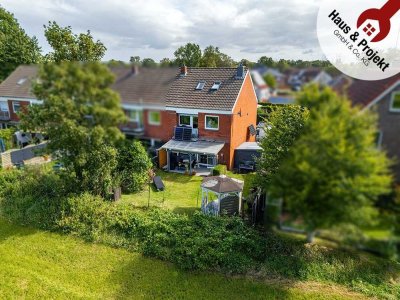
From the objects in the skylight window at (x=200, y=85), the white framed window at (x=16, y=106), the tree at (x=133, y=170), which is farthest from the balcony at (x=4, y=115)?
the skylight window at (x=200, y=85)

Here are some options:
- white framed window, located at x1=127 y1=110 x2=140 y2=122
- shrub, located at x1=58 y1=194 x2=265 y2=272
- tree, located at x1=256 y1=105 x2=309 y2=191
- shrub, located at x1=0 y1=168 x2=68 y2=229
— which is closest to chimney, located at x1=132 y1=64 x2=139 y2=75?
white framed window, located at x1=127 y1=110 x2=140 y2=122

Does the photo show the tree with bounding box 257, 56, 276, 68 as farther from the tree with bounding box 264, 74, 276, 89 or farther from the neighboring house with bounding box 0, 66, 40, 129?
the neighboring house with bounding box 0, 66, 40, 129

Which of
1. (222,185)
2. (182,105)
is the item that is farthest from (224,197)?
(182,105)

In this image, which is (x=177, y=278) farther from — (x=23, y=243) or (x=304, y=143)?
(x=304, y=143)

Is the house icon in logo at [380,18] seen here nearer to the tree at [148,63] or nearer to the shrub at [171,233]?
the tree at [148,63]

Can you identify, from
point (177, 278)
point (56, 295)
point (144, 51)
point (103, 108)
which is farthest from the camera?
point (177, 278)

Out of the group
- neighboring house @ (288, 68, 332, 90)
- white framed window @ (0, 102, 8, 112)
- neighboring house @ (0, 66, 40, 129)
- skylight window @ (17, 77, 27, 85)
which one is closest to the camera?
neighboring house @ (288, 68, 332, 90)

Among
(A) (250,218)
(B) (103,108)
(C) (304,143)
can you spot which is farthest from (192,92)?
(C) (304,143)
